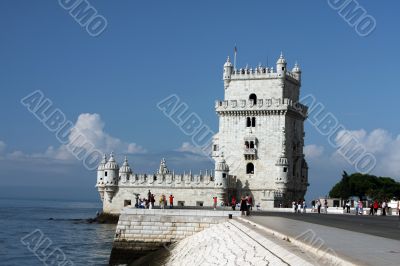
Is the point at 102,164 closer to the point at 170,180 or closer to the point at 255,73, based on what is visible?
the point at 170,180

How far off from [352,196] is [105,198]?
152 ft

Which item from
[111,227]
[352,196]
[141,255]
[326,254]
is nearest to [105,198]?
[111,227]

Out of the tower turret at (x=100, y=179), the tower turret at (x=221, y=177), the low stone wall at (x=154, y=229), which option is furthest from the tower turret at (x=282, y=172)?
the low stone wall at (x=154, y=229)

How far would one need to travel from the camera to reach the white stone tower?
64.9 m

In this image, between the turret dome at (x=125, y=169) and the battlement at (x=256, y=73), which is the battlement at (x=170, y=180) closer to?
the turret dome at (x=125, y=169)

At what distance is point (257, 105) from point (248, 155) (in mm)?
4848

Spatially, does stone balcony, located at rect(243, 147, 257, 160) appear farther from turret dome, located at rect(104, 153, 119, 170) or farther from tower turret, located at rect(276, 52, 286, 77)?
turret dome, located at rect(104, 153, 119, 170)

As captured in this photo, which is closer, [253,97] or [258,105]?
[258,105]

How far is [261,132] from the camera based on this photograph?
216ft

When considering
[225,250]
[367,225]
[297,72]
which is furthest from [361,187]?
[225,250]

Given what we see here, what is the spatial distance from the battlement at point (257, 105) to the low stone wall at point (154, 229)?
29108 mm

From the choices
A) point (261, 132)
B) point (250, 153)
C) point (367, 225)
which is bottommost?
point (367, 225)

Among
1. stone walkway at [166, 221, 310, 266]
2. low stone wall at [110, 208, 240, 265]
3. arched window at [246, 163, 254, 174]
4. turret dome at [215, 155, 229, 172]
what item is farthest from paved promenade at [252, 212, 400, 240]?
arched window at [246, 163, 254, 174]

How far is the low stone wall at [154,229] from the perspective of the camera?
36281 millimetres
